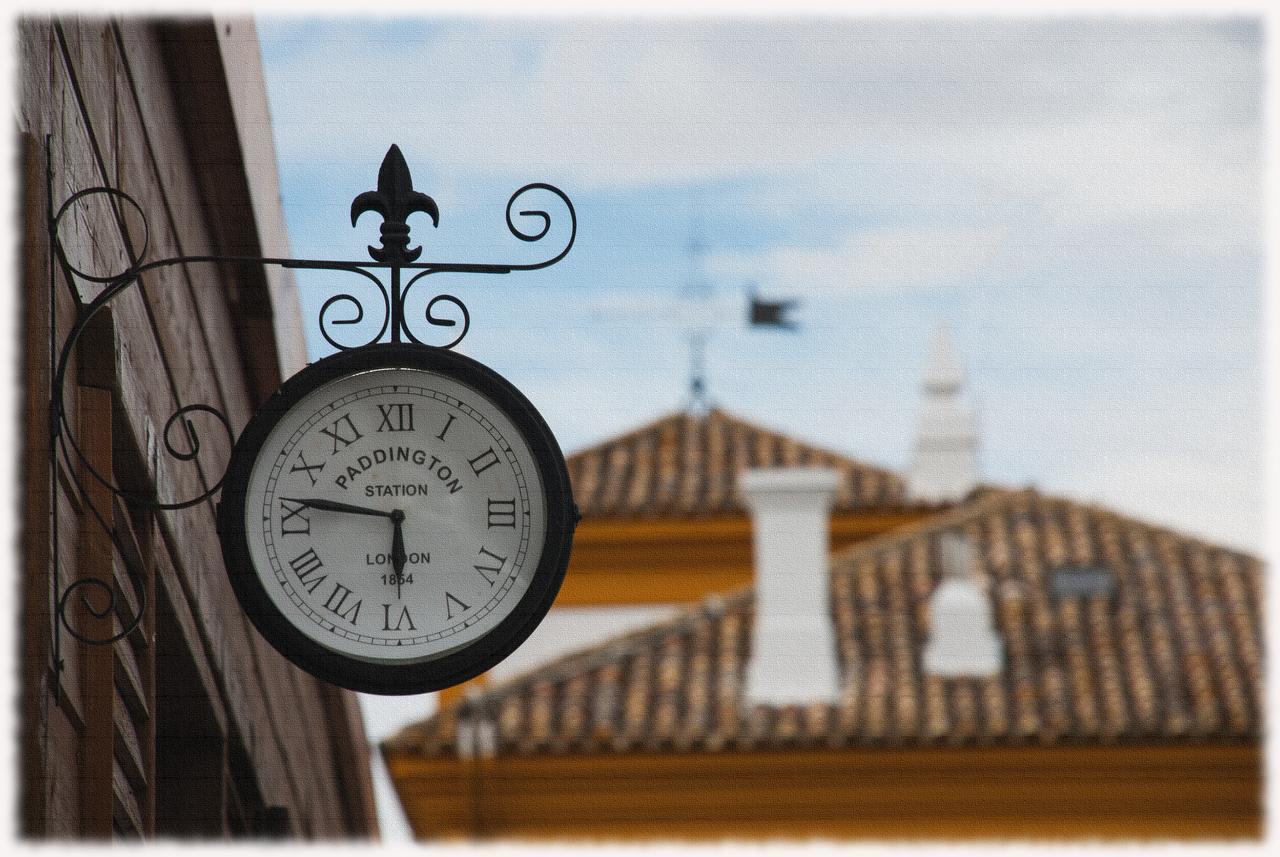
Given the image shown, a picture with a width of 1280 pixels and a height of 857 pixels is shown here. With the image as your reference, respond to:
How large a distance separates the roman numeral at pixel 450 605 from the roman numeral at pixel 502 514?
107mm

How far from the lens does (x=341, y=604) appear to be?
314cm

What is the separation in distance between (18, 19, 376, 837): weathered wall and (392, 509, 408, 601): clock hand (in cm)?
33

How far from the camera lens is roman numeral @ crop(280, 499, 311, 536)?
314cm

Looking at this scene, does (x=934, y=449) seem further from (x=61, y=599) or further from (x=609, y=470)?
(x=61, y=599)

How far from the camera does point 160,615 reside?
14.6ft

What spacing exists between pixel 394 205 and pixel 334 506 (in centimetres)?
43

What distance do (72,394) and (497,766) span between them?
11.2 meters

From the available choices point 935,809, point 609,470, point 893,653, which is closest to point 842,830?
point 935,809

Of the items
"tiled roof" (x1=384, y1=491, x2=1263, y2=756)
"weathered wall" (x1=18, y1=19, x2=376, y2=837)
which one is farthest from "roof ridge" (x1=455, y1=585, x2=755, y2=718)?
"weathered wall" (x1=18, y1=19, x2=376, y2=837)

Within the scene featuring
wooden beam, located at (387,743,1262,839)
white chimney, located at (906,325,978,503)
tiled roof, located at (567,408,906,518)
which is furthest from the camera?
white chimney, located at (906,325,978,503)

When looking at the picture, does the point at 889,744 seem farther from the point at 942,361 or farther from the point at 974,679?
the point at 942,361

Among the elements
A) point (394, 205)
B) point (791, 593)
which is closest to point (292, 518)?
point (394, 205)

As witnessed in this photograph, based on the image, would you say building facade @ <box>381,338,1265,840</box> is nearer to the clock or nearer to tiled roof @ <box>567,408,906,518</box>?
tiled roof @ <box>567,408,906,518</box>

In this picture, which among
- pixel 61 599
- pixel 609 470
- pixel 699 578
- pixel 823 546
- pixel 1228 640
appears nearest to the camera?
pixel 61 599
